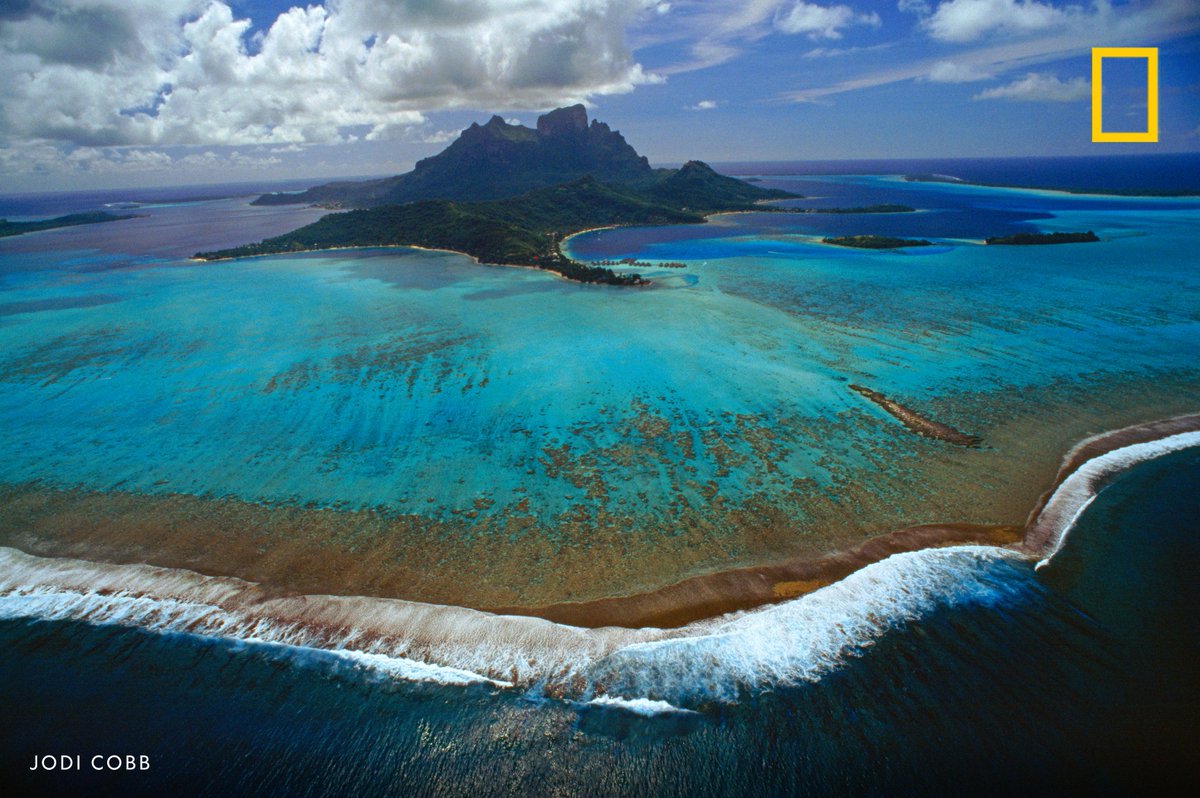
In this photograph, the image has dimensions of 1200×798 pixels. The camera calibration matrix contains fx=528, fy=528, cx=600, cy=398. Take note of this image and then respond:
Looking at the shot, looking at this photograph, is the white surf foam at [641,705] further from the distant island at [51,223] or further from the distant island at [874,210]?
the distant island at [51,223]

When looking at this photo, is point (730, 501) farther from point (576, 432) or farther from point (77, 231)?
point (77, 231)

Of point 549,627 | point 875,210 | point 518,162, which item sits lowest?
point 549,627

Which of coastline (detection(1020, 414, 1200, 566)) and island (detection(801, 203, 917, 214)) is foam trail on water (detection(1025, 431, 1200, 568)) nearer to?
coastline (detection(1020, 414, 1200, 566))

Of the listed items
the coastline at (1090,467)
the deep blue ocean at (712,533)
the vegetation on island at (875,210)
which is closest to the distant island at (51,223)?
the deep blue ocean at (712,533)

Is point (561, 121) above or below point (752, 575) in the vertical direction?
above

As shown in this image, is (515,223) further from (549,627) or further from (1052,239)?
(549,627)

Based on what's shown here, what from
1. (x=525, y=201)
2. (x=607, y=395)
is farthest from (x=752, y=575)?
(x=525, y=201)
